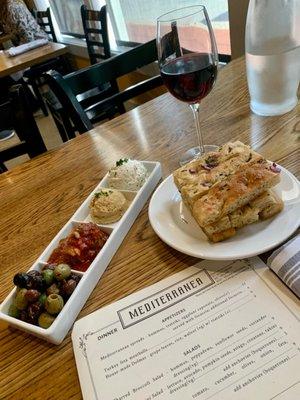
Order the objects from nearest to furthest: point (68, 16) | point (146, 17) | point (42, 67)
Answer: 1. point (146, 17)
2. point (42, 67)
3. point (68, 16)

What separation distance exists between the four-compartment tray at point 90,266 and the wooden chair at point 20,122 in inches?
18.4

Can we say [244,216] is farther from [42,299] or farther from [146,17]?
[146,17]

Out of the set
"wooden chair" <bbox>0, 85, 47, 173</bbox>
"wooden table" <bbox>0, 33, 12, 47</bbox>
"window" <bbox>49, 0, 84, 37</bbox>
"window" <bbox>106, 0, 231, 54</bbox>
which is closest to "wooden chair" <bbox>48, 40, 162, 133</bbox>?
"wooden chair" <bbox>0, 85, 47, 173</bbox>

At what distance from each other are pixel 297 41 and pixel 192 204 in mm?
499

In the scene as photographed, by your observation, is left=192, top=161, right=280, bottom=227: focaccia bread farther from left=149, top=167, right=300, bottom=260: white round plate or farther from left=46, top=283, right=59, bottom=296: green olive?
left=46, top=283, right=59, bottom=296: green olive

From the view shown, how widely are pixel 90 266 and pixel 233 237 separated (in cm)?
22

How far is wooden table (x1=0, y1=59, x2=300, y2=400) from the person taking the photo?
447 millimetres

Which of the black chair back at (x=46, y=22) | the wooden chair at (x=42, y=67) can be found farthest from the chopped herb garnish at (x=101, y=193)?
the black chair back at (x=46, y=22)

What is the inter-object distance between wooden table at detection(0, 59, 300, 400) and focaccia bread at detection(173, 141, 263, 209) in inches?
3.9

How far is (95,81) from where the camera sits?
44.4 inches

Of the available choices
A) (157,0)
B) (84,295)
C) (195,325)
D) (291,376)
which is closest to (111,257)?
(84,295)

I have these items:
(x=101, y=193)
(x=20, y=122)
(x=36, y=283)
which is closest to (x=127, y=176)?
(x=101, y=193)

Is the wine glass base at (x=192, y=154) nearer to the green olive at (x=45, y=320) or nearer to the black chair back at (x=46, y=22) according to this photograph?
the green olive at (x=45, y=320)

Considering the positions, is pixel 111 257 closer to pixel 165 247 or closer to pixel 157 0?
pixel 165 247
